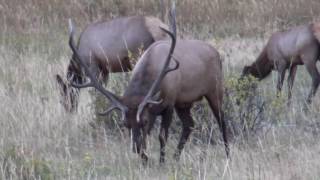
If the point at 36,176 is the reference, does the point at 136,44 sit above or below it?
above

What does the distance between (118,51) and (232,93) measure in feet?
7.06

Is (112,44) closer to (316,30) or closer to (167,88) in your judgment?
(316,30)

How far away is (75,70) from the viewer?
39.6ft

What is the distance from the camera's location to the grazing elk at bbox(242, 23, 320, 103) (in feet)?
42.3

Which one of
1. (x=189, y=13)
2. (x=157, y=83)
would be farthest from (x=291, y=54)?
(x=189, y=13)

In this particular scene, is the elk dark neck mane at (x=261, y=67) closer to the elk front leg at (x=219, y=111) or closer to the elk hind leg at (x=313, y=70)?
the elk hind leg at (x=313, y=70)

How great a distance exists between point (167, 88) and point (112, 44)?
135 inches

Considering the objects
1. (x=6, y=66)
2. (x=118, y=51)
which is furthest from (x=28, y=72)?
(x=118, y=51)

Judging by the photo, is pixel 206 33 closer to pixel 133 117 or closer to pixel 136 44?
pixel 136 44

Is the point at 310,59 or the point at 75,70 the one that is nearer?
the point at 75,70

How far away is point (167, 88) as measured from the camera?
8.35m

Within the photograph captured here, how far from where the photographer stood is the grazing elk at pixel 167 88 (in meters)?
7.83

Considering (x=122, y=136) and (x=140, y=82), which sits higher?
(x=140, y=82)

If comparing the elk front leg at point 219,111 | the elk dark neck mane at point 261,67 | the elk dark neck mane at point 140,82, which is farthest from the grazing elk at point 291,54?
the elk dark neck mane at point 140,82
